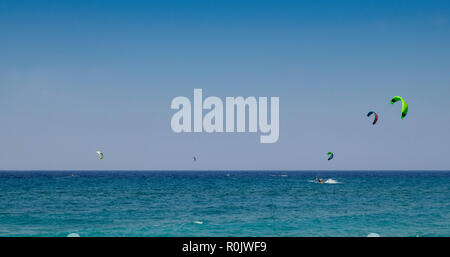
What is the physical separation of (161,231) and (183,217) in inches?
216

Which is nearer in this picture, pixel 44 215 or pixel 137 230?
pixel 137 230

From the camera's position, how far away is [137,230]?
21562 mm
